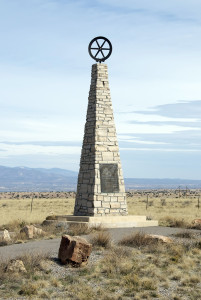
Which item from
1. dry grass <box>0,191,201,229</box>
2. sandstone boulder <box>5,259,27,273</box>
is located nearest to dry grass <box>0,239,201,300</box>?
sandstone boulder <box>5,259,27,273</box>

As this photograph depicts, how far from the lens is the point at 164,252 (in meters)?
17.3

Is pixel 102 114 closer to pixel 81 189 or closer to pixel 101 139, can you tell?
pixel 101 139

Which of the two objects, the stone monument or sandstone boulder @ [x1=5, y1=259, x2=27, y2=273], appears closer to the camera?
sandstone boulder @ [x1=5, y1=259, x2=27, y2=273]

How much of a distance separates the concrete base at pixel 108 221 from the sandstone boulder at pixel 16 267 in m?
8.93

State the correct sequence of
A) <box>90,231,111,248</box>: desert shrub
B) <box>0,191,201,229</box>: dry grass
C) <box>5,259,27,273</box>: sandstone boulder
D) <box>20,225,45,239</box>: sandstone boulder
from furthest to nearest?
<box>0,191,201,229</box>: dry grass, <box>20,225,45,239</box>: sandstone boulder, <box>90,231,111,248</box>: desert shrub, <box>5,259,27,273</box>: sandstone boulder

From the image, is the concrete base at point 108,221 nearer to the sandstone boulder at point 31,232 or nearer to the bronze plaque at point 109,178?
the bronze plaque at point 109,178

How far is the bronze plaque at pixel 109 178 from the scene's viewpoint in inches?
974

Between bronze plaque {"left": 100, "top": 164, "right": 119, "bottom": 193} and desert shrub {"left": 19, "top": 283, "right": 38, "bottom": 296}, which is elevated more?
bronze plaque {"left": 100, "top": 164, "right": 119, "bottom": 193}

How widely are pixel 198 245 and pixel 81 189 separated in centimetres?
838

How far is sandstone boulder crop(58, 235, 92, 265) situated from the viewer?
1530 centimetres

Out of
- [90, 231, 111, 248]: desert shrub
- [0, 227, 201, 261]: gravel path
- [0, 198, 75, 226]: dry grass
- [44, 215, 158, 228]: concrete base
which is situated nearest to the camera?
[0, 227, 201, 261]: gravel path

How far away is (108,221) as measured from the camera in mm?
24078

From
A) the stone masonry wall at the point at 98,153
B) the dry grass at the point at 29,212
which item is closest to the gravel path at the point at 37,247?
the stone masonry wall at the point at 98,153

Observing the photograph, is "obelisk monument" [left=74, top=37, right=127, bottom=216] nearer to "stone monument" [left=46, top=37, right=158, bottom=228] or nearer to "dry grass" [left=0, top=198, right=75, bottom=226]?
"stone monument" [left=46, top=37, right=158, bottom=228]
